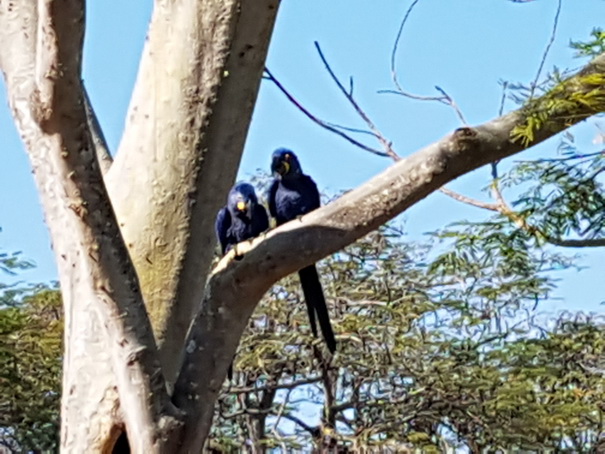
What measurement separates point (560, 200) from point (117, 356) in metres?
1.12

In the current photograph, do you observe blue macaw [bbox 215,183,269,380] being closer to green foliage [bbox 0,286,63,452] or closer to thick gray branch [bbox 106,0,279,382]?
thick gray branch [bbox 106,0,279,382]

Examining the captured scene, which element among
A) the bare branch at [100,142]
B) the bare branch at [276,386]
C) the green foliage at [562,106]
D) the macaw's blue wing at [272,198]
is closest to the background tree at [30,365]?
the bare branch at [276,386]

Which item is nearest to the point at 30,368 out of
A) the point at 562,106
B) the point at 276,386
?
the point at 276,386

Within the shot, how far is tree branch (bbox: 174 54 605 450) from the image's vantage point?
196 centimetres

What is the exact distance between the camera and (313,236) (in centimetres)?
196

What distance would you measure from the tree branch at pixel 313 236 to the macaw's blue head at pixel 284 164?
4.27 ft

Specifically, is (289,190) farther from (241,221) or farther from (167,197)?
(167,197)

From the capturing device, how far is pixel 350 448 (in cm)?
593

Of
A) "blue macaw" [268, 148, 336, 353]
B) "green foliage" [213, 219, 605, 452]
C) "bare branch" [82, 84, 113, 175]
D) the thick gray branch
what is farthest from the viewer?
"green foliage" [213, 219, 605, 452]

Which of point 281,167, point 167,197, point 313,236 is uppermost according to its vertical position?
point 281,167

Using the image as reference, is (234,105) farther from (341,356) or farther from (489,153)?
(341,356)

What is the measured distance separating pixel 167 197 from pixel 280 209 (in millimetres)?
1122

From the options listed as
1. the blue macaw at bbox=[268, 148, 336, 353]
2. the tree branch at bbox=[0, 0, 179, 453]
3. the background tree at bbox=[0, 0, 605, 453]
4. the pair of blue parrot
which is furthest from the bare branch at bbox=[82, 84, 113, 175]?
the blue macaw at bbox=[268, 148, 336, 353]

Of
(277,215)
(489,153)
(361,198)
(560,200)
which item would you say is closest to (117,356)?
(361,198)
